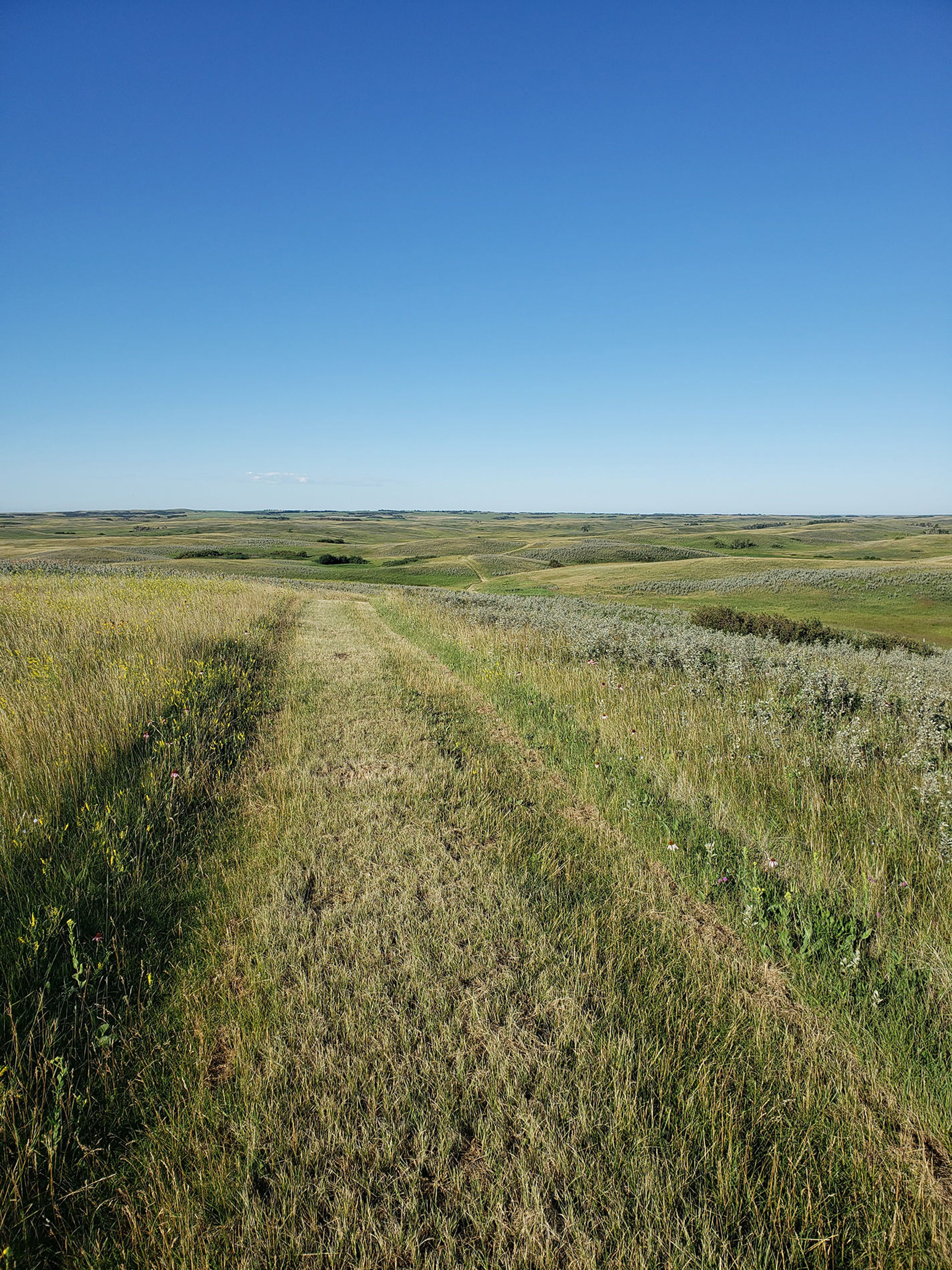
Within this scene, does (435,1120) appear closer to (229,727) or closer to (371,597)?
(229,727)

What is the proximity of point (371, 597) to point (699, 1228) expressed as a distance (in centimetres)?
3274

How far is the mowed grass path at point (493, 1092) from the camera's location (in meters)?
1.95

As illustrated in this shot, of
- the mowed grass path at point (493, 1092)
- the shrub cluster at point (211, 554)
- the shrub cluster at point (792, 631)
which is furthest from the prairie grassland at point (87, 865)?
the shrub cluster at point (211, 554)

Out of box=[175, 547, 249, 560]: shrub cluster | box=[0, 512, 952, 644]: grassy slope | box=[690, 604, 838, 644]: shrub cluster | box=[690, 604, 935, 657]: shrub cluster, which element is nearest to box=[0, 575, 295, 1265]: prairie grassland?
box=[690, 604, 935, 657]: shrub cluster

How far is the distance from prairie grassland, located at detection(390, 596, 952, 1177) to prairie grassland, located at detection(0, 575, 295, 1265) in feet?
11.8

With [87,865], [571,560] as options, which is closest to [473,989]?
[87,865]

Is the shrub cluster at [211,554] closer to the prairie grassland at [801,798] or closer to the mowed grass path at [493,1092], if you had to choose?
the prairie grassland at [801,798]

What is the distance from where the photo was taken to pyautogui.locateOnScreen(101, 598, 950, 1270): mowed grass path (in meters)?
1.95

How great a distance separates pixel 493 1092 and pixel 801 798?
12.9ft

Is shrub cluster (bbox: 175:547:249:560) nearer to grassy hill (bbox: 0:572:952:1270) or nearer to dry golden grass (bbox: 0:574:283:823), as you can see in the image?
dry golden grass (bbox: 0:574:283:823)

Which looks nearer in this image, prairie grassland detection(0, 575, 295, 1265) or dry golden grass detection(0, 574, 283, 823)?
prairie grassland detection(0, 575, 295, 1265)

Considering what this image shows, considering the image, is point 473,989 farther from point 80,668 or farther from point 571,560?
point 571,560

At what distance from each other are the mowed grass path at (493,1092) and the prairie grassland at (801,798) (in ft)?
0.92

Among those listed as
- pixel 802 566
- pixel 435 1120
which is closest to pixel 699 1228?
pixel 435 1120
